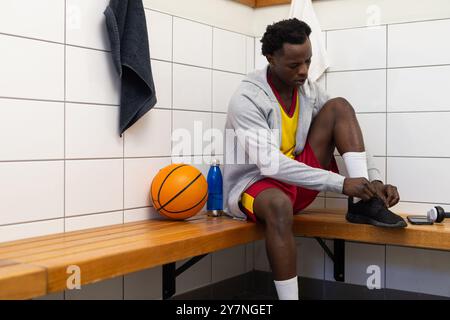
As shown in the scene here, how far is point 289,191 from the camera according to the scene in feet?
7.16

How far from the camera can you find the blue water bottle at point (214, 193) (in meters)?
2.39

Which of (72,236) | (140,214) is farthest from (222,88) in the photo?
(72,236)

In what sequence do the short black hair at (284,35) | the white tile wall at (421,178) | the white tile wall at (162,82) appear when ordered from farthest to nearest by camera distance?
the white tile wall at (421,178), the white tile wall at (162,82), the short black hair at (284,35)

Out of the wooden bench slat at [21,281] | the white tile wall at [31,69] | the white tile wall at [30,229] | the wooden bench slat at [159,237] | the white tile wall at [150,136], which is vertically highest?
the white tile wall at [31,69]

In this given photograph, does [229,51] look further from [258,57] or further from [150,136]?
[150,136]

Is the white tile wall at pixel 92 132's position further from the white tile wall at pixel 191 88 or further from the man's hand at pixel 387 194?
the man's hand at pixel 387 194

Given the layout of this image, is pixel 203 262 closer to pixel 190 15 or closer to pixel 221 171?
pixel 221 171

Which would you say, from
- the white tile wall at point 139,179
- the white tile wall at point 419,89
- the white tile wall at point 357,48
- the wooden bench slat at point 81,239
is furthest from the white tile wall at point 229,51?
the wooden bench slat at point 81,239

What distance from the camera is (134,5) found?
6.73 feet

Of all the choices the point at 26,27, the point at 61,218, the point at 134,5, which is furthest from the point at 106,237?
the point at 134,5

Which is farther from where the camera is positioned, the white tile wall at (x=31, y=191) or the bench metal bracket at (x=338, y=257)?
the bench metal bracket at (x=338, y=257)

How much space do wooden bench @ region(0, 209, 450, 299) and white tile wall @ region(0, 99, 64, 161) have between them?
0.28m

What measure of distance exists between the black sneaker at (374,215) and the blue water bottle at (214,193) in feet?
1.82

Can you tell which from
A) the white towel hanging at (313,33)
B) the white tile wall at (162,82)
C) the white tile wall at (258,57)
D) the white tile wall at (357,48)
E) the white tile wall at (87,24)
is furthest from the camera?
the white tile wall at (258,57)
